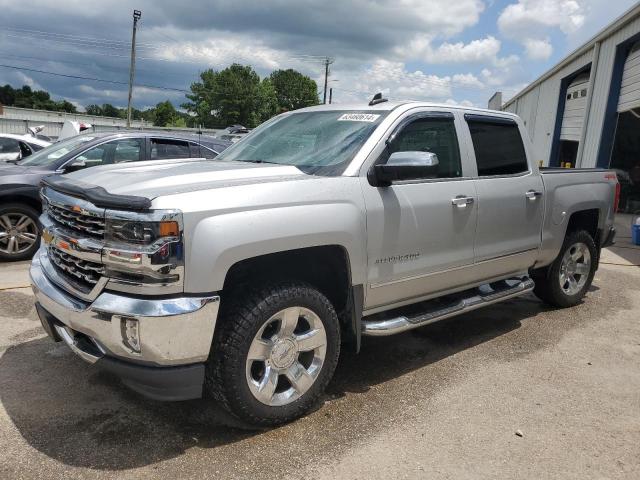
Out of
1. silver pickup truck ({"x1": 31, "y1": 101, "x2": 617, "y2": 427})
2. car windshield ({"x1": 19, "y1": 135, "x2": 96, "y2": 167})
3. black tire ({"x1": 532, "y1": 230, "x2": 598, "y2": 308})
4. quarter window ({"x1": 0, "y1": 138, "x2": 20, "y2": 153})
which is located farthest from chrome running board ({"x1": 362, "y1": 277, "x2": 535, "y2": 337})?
quarter window ({"x1": 0, "y1": 138, "x2": 20, "y2": 153})

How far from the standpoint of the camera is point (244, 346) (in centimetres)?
284

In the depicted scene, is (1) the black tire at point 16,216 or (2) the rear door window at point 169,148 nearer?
(1) the black tire at point 16,216

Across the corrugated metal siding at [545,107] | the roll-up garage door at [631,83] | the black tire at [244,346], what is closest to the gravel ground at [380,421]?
the black tire at [244,346]

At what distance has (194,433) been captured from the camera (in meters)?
3.07

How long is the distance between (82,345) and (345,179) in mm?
1806

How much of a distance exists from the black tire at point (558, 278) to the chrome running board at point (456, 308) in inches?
28.3

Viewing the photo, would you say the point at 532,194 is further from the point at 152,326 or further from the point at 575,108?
the point at 575,108

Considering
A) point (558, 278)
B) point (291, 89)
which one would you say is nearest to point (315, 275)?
point (558, 278)

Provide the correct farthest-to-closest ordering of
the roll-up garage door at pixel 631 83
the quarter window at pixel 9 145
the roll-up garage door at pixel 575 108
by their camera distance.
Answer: the roll-up garage door at pixel 575 108
the roll-up garage door at pixel 631 83
the quarter window at pixel 9 145

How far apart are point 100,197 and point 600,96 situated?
50.0 ft

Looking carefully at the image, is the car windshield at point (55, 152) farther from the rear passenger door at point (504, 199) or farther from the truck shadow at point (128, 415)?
the rear passenger door at point (504, 199)

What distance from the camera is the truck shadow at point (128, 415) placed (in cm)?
287

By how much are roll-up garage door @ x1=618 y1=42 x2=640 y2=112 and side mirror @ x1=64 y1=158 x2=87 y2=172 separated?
39.6ft

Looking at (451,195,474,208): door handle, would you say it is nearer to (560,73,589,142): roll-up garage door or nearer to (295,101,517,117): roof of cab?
(295,101,517,117): roof of cab
